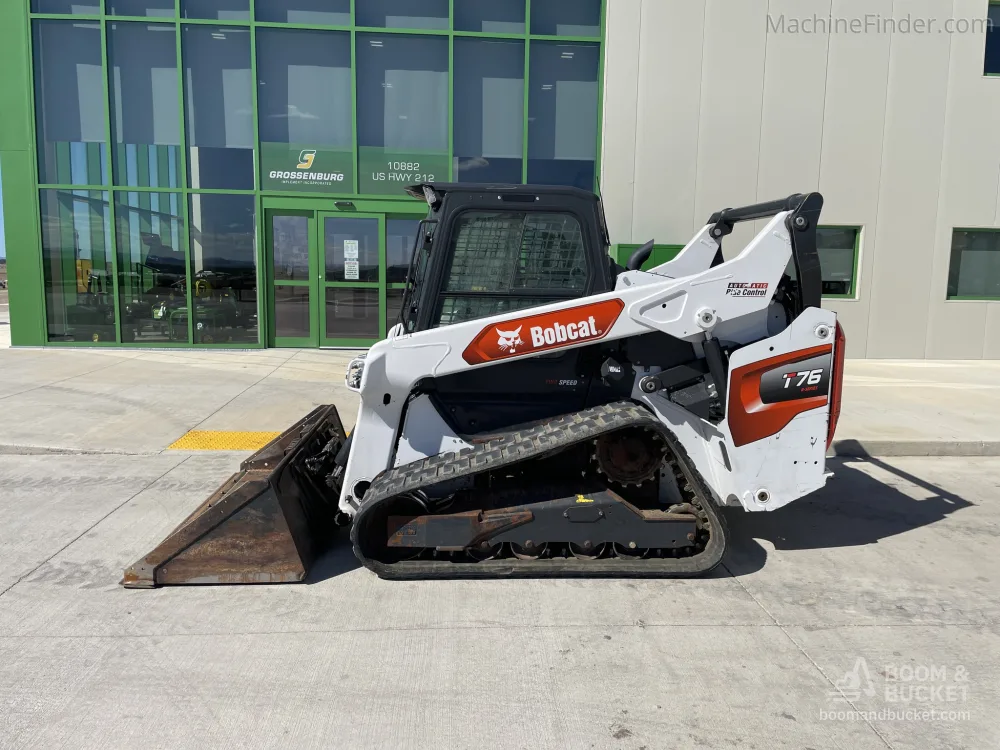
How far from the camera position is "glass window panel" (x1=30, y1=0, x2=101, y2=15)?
12086mm

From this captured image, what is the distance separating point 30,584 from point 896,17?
14.7m

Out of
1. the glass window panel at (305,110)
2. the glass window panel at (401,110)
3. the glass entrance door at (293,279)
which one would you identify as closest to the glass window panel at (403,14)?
the glass window panel at (401,110)

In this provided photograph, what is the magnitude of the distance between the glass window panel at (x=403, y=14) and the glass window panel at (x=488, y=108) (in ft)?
1.75

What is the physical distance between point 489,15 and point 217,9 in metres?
4.64

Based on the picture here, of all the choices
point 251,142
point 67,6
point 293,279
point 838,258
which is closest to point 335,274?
point 293,279

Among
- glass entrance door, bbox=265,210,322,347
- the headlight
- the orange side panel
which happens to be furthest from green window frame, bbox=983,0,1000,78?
the headlight

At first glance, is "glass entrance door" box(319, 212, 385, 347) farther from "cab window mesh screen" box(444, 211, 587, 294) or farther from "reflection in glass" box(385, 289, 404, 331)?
"cab window mesh screen" box(444, 211, 587, 294)

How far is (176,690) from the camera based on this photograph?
2.93 metres

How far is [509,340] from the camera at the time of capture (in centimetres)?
400

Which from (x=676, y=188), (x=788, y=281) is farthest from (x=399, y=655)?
(x=676, y=188)

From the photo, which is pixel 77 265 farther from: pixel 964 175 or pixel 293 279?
pixel 964 175

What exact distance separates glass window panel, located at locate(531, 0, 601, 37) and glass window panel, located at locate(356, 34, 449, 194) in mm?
1677

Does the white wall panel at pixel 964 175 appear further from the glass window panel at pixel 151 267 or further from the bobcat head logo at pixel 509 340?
the glass window panel at pixel 151 267

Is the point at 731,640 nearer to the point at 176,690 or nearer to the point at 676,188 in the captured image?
the point at 176,690
